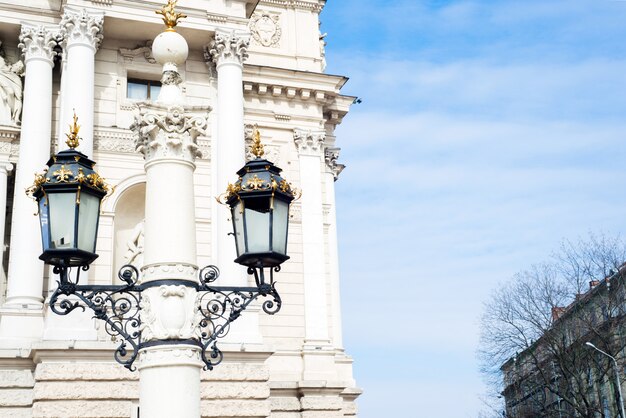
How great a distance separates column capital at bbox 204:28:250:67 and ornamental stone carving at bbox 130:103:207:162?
15694 mm

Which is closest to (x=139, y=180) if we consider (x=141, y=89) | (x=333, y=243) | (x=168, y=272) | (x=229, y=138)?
(x=229, y=138)

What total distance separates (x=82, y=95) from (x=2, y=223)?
3.97 meters

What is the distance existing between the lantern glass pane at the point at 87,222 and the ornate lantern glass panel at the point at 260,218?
135 cm

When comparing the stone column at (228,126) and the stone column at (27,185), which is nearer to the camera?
the stone column at (27,185)

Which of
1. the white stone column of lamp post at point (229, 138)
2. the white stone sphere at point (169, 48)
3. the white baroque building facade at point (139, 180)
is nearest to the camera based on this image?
the white stone sphere at point (169, 48)

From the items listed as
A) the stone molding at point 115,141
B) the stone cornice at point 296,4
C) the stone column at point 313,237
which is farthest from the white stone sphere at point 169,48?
the stone cornice at point 296,4

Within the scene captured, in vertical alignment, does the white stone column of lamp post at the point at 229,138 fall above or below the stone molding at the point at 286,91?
below

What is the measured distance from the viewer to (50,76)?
74.5 feet

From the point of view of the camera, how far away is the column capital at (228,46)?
24156mm

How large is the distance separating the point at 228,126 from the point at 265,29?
21.8 ft

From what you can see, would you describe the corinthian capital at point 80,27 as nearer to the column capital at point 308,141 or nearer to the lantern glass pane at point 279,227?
the column capital at point 308,141

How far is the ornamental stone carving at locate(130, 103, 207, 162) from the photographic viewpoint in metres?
8.59

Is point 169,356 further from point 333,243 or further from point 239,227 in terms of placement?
point 333,243

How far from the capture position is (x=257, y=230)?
27.1 ft
